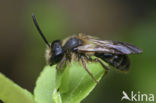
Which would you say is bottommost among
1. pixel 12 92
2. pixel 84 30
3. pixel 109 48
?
pixel 84 30

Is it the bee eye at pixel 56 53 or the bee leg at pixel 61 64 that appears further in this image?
the bee eye at pixel 56 53

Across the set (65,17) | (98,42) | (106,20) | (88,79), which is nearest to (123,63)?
(98,42)

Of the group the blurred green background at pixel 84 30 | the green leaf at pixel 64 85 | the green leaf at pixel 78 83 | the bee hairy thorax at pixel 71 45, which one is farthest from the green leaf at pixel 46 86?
the blurred green background at pixel 84 30

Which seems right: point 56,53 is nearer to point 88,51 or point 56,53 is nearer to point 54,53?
point 54,53

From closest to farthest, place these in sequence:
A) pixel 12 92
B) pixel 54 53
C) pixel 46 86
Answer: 1. pixel 12 92
2. pixel 46 86
3. pixel 54 53

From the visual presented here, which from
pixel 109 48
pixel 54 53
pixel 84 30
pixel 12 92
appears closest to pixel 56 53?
pixel 54 53

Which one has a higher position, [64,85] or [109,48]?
[64,85]

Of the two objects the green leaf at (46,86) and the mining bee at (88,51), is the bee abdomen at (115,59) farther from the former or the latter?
the green leaf at (46,86)
